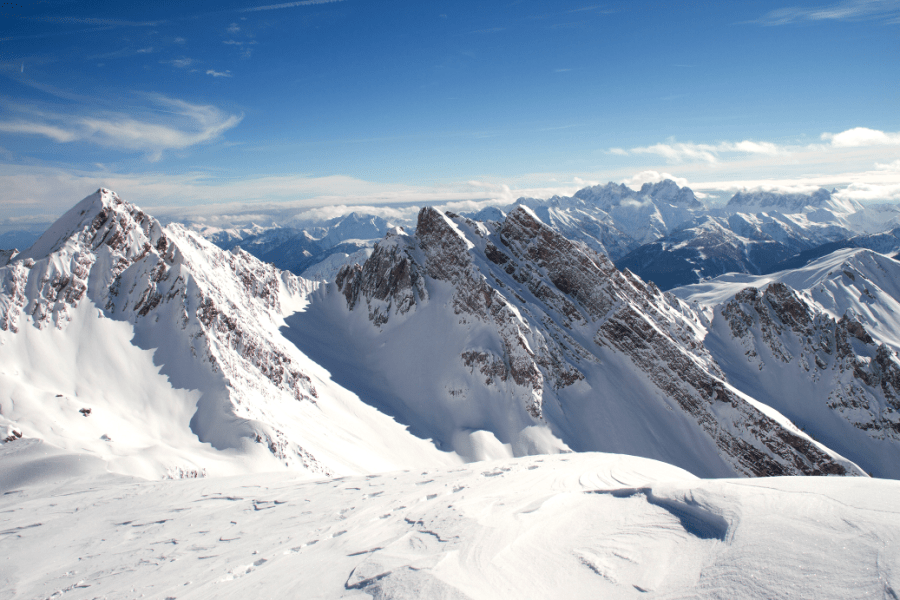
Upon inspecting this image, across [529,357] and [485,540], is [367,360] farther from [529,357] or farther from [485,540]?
[485,540]

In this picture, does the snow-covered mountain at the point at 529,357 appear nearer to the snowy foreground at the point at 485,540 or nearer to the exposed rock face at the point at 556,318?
the exposed rock face at the point at 556,318

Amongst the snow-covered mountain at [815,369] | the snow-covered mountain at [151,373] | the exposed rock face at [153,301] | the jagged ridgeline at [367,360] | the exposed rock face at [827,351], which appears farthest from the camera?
the exposed rock face at [827,351]

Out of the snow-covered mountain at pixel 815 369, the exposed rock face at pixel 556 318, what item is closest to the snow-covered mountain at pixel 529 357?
the exposed rock face at pixel 556 318

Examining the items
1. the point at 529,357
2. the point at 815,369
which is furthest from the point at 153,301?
the point at 815,369

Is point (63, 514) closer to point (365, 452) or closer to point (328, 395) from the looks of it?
point (365, 452)

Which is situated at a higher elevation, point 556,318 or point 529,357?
point 556,318

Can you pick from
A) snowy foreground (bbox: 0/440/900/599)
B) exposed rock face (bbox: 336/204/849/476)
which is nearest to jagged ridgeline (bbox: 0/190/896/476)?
exposed rock face (bbox: 336/204/849/476)

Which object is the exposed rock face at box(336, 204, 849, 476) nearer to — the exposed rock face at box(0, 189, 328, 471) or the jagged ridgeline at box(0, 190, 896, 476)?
the jagged ridgeline at box(0, 190, 896, 476)
